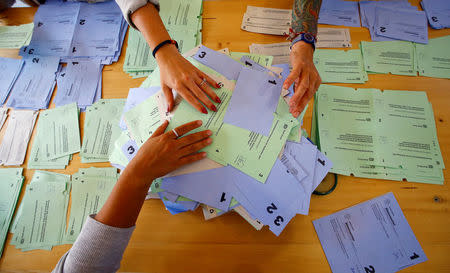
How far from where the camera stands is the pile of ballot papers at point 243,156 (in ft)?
2.06

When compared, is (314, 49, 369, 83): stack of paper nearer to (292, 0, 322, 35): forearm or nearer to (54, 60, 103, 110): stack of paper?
(292, 0, 322, 35): forearm

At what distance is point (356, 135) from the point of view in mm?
777

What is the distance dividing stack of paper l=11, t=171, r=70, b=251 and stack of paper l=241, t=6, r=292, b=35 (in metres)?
0.87

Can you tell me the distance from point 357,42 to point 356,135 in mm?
405

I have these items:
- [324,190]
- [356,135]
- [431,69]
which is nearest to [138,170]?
[324,190]

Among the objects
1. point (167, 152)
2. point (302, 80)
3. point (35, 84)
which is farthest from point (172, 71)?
point (35, 84)

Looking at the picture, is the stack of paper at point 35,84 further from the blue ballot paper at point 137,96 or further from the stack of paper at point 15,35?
the blue ballot paper at point 137,96

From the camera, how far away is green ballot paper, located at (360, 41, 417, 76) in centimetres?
87

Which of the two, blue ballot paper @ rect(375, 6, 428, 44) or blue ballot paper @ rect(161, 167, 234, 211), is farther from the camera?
blue ballot paper @ rect(375, 6, 428, 44)

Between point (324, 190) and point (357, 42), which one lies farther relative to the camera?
point (357, 42)

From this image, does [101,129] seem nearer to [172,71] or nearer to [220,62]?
[172,71]

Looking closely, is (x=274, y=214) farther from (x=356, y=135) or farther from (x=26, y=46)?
(x=26, y=46)

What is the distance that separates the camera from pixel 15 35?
0.98 metres

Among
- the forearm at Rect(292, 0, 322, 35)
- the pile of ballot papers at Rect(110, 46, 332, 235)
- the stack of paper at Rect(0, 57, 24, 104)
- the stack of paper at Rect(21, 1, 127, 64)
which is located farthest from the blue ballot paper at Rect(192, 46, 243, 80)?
the stack of paper at Rect(0, 57, 24, 104)
